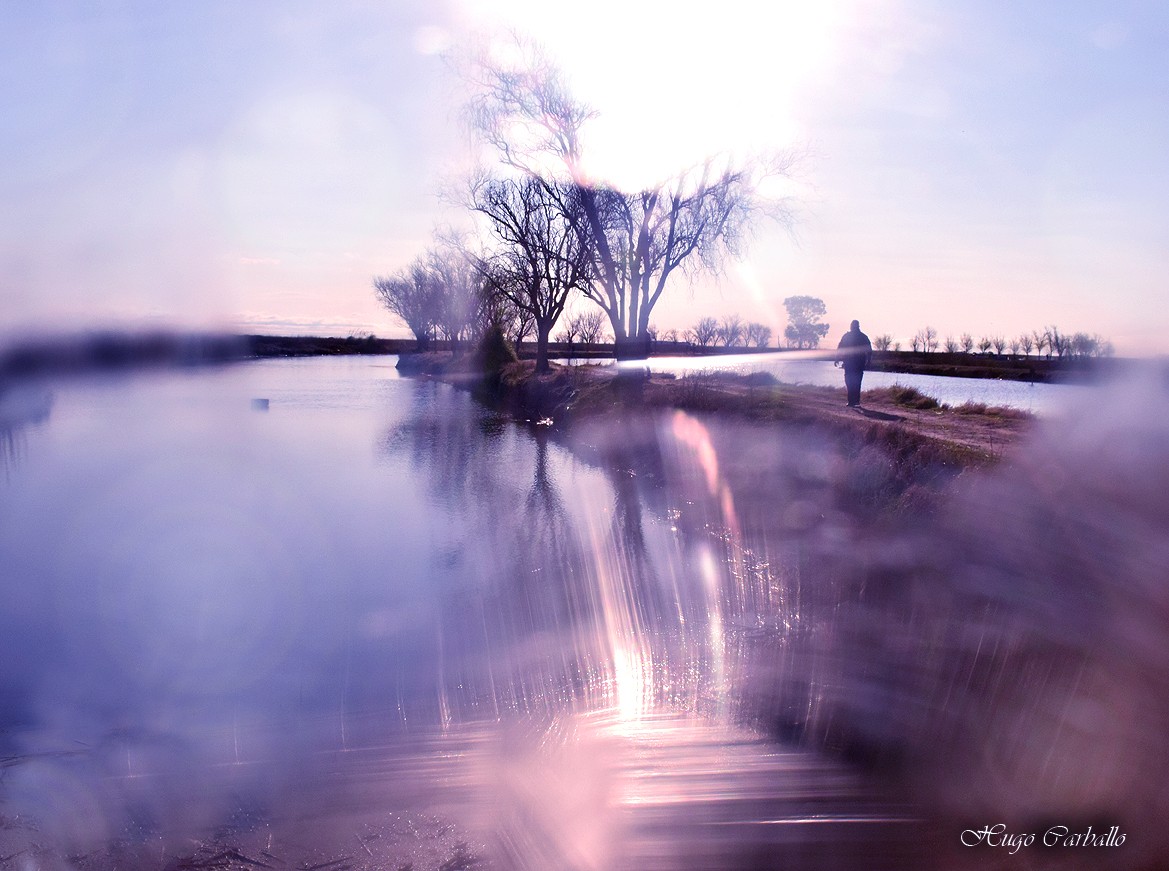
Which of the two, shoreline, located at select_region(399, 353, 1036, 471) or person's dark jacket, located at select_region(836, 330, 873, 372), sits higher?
person's dark jacket, located at select_region(836, 330, 873, 372)

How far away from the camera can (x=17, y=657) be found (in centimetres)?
676

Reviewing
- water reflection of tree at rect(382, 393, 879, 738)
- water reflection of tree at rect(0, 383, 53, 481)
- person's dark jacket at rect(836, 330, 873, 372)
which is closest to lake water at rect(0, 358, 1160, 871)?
water reflection of tree at rect(382, 393, 879, 738)

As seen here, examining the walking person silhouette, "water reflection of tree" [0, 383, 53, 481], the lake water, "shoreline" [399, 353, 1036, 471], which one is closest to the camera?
the lake water

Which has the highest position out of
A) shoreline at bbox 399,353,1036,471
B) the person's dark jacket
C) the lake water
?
the person's dark jacket

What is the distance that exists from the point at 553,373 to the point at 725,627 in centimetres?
2638

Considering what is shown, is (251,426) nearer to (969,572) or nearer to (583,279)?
(583,279)

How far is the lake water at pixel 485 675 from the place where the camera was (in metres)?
4.45

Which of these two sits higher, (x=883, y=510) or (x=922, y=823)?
(x=883, y=510)

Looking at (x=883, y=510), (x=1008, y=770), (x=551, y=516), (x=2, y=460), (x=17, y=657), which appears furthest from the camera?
(x=2, y=460)

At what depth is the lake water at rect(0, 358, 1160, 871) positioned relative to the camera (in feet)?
14.6

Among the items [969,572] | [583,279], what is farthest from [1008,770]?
[583,279]

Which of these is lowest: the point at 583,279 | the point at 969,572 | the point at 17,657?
the point at 17,657

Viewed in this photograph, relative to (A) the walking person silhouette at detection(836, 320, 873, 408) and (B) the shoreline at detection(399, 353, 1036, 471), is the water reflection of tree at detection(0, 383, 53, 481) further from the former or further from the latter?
(A) the walking person silhouette at detection(836, 320, 873, 408)

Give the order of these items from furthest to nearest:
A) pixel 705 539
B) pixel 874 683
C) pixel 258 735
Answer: pixel 705 539, pixel 874 683, pixel 258 735
